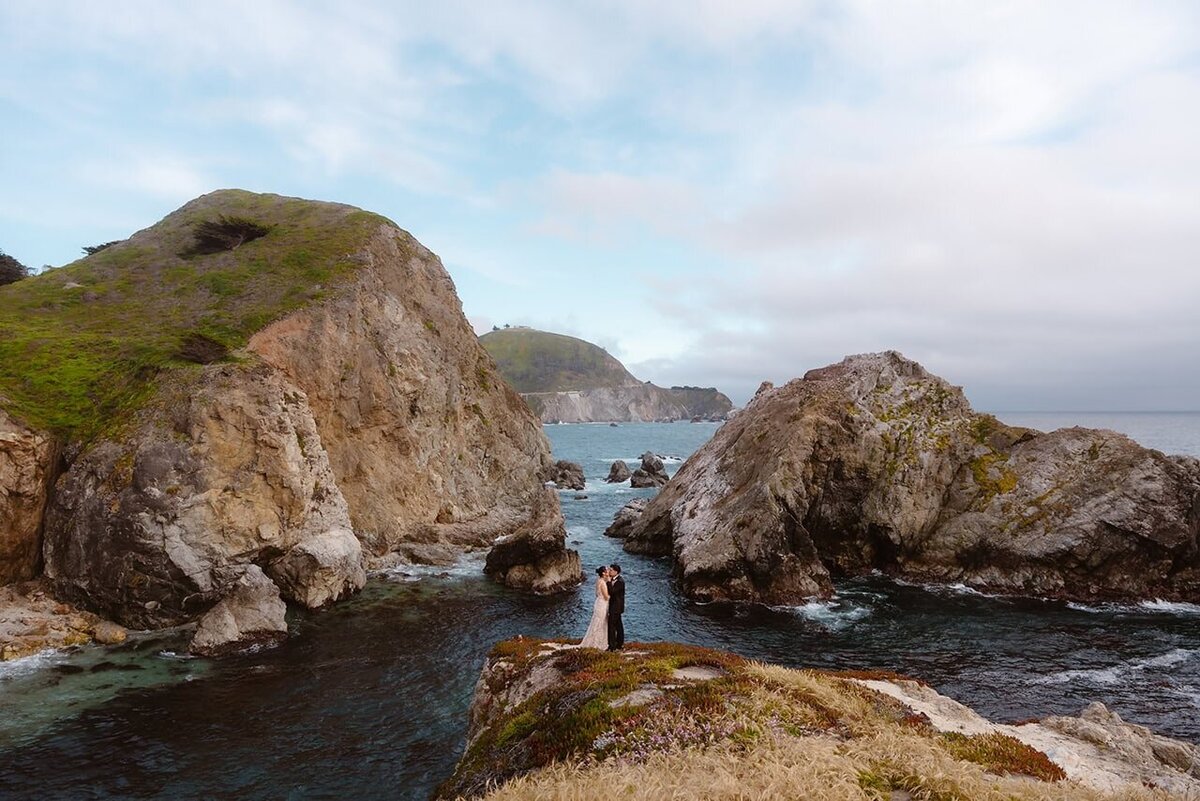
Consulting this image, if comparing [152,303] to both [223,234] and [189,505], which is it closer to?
[223,234]

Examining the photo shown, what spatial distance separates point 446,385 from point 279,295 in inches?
618

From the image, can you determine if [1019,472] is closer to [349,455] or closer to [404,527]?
[404,527]

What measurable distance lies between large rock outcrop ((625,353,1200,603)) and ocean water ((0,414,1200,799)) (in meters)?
2.82

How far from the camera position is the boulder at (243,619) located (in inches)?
1195

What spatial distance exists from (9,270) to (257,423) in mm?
44780

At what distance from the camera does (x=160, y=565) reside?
108ft

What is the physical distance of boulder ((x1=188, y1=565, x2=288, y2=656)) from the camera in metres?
30.4

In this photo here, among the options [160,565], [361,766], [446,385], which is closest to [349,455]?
[446,385]

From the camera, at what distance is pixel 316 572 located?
125ft

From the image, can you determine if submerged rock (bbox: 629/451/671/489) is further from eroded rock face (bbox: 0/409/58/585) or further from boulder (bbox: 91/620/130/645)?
eroded rock face (bbox: 0/409/58/585)

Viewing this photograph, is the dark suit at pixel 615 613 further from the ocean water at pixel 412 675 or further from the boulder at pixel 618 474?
the boulder at pixel 618 474

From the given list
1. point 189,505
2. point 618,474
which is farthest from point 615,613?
point 618,474

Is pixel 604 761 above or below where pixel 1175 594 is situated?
above

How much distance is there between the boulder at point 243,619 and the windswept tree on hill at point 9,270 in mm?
49529
